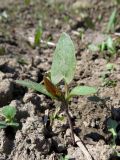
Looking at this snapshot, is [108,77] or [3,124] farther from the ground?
[108,77]

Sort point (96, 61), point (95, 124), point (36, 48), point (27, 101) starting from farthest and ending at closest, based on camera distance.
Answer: point (36, 48), point (96, 61), point (27, 101), point (95, 124)

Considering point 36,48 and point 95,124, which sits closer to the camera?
point 95,124

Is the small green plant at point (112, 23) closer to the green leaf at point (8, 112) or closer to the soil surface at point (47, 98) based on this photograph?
the soil surface at point (47, 98)

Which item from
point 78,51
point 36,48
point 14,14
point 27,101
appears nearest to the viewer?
point 27,101

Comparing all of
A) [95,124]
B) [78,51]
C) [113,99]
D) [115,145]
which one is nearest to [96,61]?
[78,51]

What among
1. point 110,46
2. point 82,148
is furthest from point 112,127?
point 110,46

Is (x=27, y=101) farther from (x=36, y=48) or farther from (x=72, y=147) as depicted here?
(x=36, y=48)

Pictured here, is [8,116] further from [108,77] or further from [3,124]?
[108,77]
